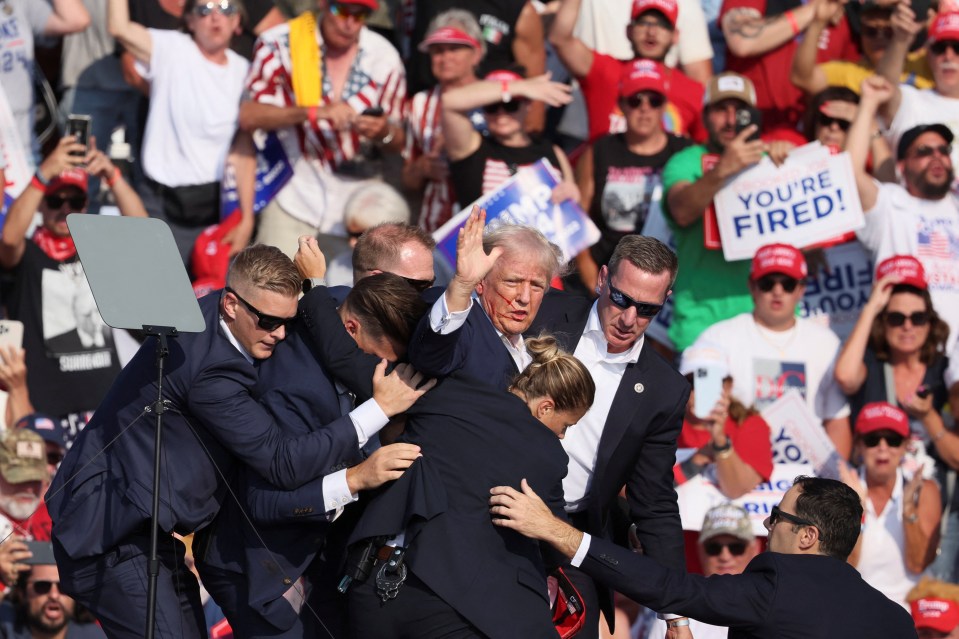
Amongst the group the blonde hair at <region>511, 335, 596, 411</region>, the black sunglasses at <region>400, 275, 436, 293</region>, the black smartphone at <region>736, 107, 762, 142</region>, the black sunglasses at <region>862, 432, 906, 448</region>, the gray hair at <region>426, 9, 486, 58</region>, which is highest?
the blonde hair at <region>511, 335, 596, 411</region>

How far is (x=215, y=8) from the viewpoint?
9.94 metres

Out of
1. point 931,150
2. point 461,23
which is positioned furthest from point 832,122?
point 461,23

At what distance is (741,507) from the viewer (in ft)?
26.8

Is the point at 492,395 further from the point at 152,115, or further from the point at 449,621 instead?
the point at 152,115

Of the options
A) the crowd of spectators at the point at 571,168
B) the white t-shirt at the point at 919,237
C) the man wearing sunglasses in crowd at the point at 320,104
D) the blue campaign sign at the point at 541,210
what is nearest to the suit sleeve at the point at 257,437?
the crowd of spectators at the point at 571,168

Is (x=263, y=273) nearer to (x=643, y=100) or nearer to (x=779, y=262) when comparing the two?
(x=779, y=262)

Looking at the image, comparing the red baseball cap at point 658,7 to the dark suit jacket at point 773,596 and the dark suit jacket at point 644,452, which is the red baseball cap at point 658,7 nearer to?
the dark suit jacket at point 644,452

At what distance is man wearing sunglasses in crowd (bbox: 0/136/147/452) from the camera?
9.30m

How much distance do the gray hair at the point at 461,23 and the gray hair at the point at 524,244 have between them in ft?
12.8

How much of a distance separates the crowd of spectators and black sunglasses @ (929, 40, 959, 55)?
0.01 m

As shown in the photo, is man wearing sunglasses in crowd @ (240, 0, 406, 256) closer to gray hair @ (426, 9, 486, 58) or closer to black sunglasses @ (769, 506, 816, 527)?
gray hair @ (426, 9, 486, 58)

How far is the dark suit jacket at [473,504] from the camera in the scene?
524 centimetres

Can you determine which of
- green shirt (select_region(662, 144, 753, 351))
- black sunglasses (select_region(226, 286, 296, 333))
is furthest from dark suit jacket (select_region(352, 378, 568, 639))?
green shirt (select_region(662, 144, 753, 351))

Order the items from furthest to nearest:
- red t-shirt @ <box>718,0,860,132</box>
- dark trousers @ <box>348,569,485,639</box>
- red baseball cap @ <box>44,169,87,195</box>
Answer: red t-shirt @ <box>718,0,860,132</box>
red baseball cap @ <box>44,169,87,195</box>
dark trousers @ <box>348,569,485,639</box>
